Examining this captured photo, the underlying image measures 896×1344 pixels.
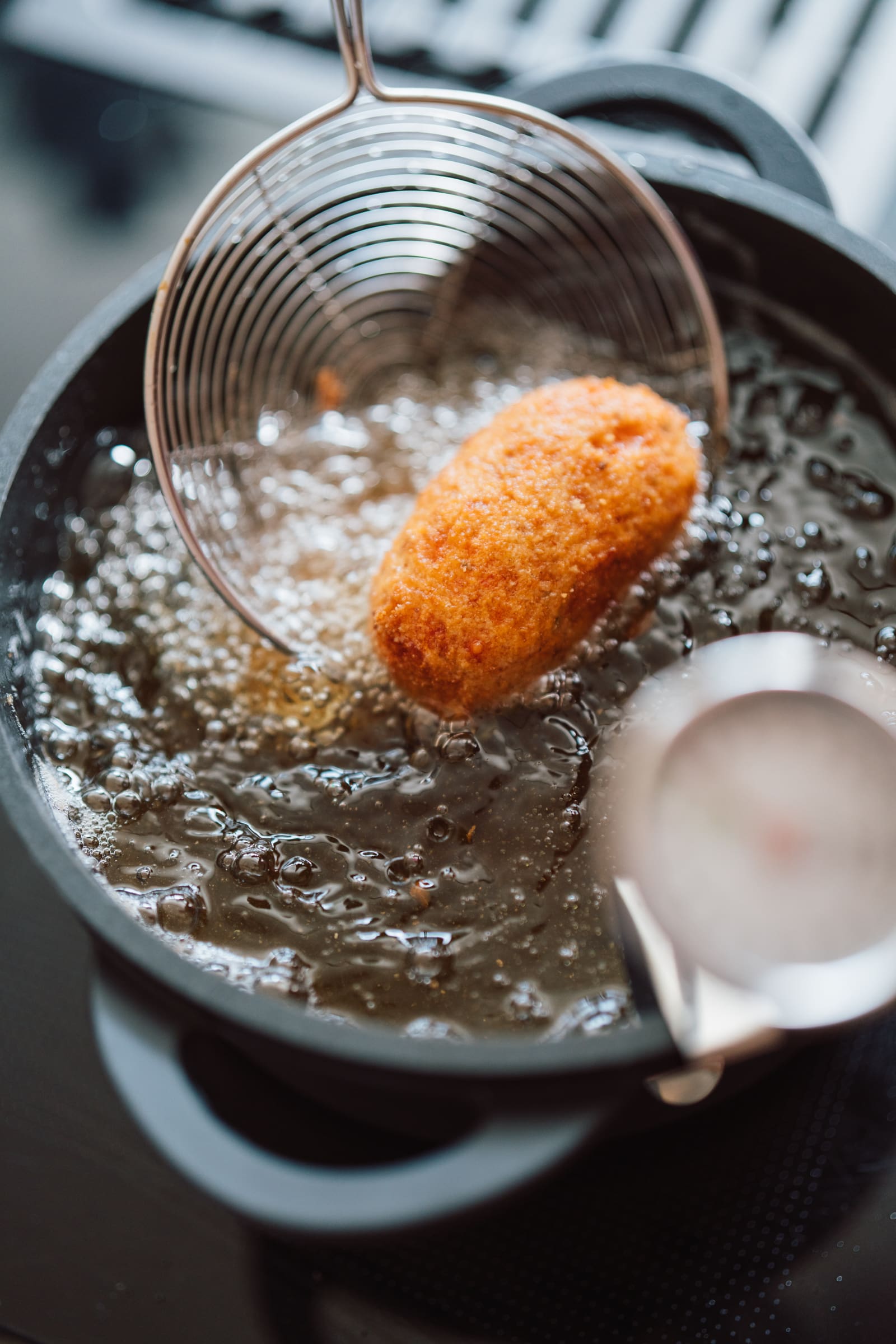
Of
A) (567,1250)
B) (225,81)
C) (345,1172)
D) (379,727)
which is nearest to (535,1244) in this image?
(567,1250)

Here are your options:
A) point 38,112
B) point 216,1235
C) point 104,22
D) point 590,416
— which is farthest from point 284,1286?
point 104,22

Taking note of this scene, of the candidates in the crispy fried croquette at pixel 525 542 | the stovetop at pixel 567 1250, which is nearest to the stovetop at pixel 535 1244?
the stovetop at pixel 567 1250

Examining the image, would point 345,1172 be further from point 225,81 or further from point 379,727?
point 225,81

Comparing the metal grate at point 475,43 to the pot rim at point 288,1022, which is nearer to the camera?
the pot rim at point 288,1022

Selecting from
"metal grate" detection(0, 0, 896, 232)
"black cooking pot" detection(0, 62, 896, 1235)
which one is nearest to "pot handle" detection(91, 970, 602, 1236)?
"black cooking pot" detection(0, 62, 896, 1235)

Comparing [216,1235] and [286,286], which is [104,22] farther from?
[216,1235]

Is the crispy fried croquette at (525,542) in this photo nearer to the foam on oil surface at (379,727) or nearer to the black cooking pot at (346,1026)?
the foam on oil surface at (379,727)
